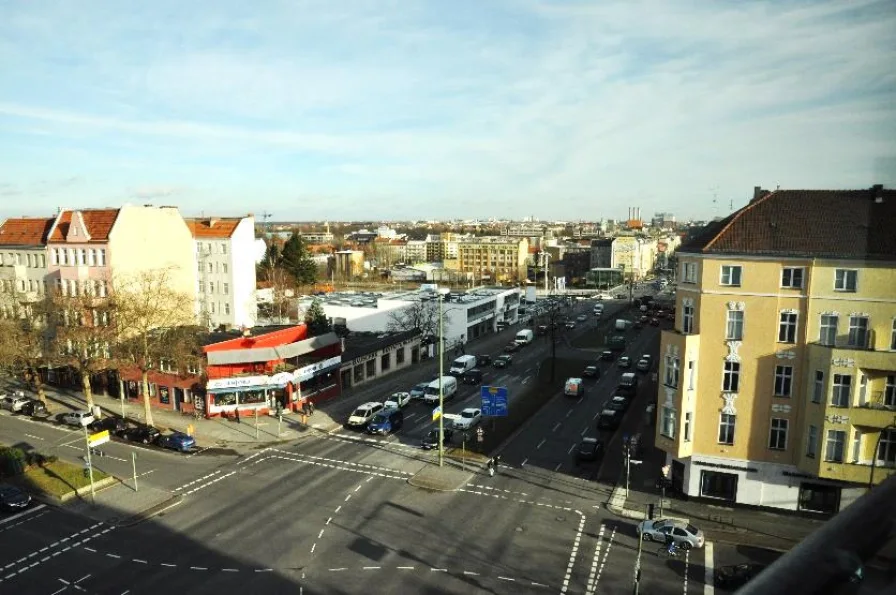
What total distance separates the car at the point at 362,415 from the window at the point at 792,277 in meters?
23.9

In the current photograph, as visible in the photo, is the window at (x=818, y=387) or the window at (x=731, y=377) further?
the window at (x=731, y=377)

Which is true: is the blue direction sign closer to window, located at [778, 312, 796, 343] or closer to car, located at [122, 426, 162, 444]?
window, located at [778, 312, 796, 343]

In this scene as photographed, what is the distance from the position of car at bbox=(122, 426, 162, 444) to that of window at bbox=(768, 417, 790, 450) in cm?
3145

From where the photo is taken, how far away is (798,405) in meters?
25.8

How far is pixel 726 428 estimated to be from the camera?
27.2m

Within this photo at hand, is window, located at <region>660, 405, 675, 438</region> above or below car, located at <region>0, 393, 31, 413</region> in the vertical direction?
above

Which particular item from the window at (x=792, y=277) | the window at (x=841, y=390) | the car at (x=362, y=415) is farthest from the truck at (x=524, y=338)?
the window at (x=841, y=390)

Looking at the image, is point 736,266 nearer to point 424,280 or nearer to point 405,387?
point 405,387

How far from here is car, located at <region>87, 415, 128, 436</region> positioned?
3618 centimetres

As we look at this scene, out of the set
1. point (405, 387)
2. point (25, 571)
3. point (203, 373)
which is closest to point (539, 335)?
point (405, 387)

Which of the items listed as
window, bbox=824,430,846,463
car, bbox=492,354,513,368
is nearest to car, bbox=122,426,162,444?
car, bbox=492,354,513,368

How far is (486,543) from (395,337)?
101 ft

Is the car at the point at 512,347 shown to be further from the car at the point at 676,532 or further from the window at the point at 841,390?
the window at the point at 841,390

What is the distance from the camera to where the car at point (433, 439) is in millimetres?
34031
